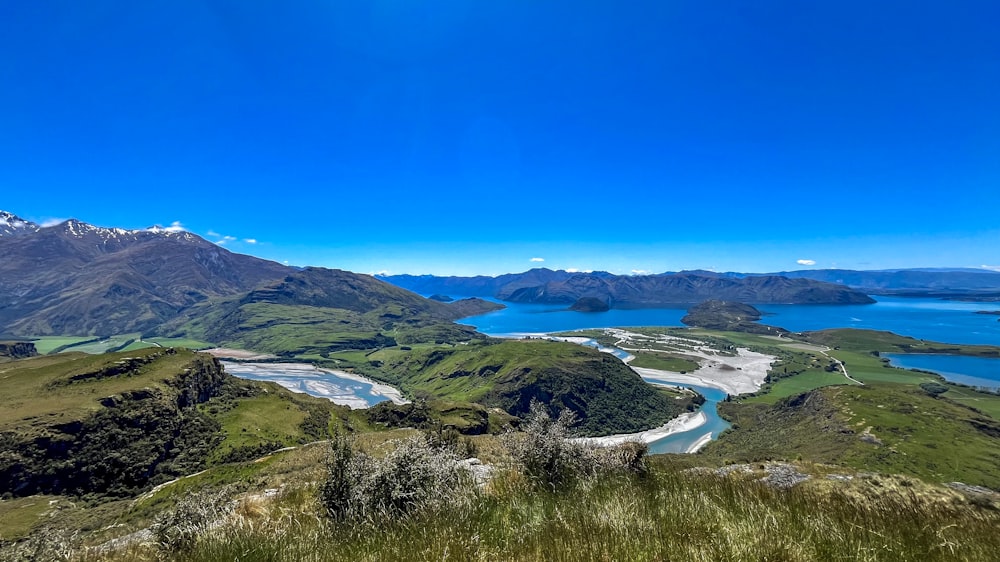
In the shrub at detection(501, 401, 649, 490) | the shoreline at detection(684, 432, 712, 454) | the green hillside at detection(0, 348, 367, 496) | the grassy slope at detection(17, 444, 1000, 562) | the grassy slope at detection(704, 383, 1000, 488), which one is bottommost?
the shoreline at detection(684, 432, 712, 454)

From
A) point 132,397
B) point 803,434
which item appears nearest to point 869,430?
point 803,434

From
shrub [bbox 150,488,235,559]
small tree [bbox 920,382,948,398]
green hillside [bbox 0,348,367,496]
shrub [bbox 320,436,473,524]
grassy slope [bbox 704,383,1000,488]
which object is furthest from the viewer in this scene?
small tree [bbox 920,382,948,398]

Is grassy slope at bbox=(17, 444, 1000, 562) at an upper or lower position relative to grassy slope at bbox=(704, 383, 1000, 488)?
upper

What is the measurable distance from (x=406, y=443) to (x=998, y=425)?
18993 cm

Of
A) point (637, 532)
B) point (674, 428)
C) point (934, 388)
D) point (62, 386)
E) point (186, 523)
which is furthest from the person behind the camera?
point (934, 388)

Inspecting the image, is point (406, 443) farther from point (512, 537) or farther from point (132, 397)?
point (132, 397)

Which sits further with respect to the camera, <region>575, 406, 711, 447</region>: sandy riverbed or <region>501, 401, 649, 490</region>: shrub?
<region>575, 406, 711, 447</region>: sandy riverbed

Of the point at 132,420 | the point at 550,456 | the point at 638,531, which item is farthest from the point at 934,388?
the point at 132,420

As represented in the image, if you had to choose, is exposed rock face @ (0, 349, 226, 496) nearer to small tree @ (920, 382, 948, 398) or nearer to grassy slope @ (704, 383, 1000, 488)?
grassy slope @ (704, 383, 1000, 488)

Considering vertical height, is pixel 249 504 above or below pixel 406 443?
below

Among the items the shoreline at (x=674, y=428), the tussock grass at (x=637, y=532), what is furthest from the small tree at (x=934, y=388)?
the tussock grass at (x=637, y=532)

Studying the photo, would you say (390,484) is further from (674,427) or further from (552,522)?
(674,427)

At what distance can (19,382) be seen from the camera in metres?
129

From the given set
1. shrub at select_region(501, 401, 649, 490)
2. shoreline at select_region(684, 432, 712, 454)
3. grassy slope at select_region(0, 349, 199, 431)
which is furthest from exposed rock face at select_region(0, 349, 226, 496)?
shoreline at select_region(684, 432, 712, 454)
